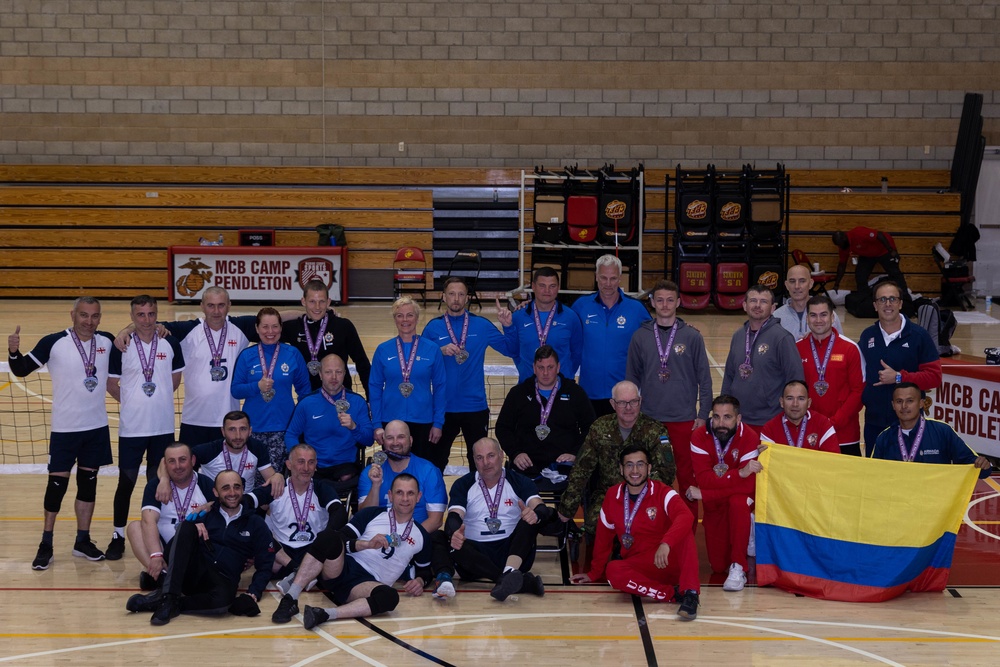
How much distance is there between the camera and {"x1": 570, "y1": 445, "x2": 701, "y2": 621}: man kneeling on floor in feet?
24.7

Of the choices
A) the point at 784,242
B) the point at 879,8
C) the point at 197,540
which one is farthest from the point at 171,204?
the point at 197,540

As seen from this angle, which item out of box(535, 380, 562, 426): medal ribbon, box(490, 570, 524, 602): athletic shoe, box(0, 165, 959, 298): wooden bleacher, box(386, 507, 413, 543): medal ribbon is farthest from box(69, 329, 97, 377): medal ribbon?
box(0, 165, 959, 298): wooden bleacher

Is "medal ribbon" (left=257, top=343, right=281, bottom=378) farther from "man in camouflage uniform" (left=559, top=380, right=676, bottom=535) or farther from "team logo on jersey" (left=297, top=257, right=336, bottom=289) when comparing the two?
"team logo on jersey" (left=297, top=257, right=336, bottom=289)

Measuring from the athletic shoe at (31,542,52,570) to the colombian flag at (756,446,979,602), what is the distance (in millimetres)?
5182

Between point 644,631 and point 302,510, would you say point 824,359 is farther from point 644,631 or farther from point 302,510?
point 302,510

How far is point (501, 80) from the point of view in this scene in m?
22.7

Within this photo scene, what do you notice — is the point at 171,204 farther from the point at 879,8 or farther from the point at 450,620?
the point at 450,620

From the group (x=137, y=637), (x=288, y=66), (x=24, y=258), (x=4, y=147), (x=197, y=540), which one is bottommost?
(x=137, y=637)

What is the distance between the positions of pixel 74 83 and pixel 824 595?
19.9 metres

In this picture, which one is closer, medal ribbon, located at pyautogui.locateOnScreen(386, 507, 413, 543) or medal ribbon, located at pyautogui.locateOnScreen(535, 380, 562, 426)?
medal ribbon, located at pyautogui.locateOnScreen(386, 507, 413, 543)

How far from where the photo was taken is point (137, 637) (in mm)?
6945

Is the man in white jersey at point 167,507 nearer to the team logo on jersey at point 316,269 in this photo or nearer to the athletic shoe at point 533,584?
the athletic shoe at point 533,584

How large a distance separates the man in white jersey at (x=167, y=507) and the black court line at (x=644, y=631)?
309 centimetres

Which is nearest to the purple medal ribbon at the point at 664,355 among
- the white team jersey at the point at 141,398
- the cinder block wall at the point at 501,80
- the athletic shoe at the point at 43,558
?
the white team jersey at the point at 141,398
